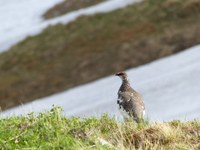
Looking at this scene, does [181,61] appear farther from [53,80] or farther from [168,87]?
[53,80]

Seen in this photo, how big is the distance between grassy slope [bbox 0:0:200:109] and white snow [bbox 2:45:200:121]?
2288mm

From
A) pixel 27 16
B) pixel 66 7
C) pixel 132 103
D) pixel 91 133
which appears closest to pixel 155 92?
pixel 132 103

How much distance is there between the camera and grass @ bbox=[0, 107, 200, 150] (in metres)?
10.9

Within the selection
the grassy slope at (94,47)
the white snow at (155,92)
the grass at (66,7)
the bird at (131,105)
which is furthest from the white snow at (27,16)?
the bird at (131,105)

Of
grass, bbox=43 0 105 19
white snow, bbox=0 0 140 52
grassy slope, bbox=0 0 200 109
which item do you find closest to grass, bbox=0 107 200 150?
grassy slope, bbox=0 0 200 109

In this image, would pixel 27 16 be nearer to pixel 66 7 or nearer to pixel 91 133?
pixel 66 7

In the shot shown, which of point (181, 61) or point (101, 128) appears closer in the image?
point (101, 128)

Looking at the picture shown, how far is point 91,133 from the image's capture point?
11.4 m

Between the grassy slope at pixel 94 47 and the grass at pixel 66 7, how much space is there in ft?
31.9

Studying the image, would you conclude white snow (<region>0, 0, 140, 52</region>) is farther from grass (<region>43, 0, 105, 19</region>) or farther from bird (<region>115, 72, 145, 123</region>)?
bird (<region>115, 72, 145, 123</region>)

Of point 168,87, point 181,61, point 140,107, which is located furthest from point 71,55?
point 140,107

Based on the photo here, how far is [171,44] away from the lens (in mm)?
48062

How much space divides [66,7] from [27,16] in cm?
A: 440

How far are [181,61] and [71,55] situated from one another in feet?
40.6
